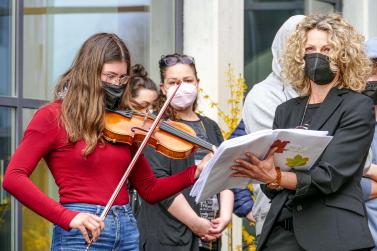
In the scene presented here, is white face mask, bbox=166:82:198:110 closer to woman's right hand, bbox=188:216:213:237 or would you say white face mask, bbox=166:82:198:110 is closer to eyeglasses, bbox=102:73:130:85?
woman's right hand, bbox=188:216:213:237

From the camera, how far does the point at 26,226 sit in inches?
284

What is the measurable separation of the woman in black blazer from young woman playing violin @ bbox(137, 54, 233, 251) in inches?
42.3

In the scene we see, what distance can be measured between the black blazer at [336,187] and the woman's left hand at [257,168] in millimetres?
140

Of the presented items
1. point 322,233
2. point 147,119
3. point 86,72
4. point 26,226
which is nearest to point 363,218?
point 322,233

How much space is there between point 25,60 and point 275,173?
308 centimetres

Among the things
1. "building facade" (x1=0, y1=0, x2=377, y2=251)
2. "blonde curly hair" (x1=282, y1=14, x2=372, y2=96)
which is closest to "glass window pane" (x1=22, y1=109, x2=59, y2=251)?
"building facade" (x1=0, y1=0, x2=377, y2=251)

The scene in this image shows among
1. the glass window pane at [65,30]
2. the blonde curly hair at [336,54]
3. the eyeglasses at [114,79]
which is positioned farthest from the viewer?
the glass window pane at [65,30]

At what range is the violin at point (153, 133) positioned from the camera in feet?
15.6

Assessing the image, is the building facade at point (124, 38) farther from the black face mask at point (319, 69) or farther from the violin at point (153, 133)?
the black face mask at point (319, 69)

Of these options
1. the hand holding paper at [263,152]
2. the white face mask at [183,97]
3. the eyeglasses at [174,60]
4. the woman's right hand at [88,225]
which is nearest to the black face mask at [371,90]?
the white face mask at [183,97]

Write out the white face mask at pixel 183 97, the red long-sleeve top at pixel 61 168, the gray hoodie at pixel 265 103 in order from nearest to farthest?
1. the red long-sleeve top at pixel 61 168
2. the gray hoodie at pixel 265 103
3. the white face mask at pixel 183 97

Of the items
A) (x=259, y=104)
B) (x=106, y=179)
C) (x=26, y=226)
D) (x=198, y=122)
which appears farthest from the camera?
(x=26, y=226)

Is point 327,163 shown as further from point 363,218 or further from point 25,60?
point 25,60

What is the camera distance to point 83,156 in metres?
4.64
